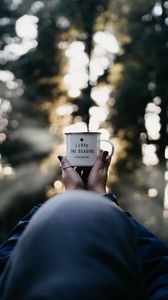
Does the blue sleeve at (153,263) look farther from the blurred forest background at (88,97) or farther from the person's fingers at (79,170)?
the blurred forest background at (88,97)

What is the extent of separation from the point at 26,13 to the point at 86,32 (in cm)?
284

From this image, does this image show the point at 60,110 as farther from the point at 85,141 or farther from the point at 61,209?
the point at 61,209

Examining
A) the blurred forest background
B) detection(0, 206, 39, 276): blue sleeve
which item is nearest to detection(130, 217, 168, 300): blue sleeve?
detection(0, 206, 39, 276): blue sleeve

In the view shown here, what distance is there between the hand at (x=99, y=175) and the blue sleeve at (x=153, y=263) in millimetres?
645

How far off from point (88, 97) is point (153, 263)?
83.2 ft

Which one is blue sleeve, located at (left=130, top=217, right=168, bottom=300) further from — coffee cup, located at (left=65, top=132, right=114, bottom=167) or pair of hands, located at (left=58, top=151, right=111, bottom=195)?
coffee cup, located at (left=65, top=132, right=114, bottom=167)

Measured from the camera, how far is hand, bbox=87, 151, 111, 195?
2384 millimetres

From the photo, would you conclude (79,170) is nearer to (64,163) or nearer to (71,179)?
(64,163)

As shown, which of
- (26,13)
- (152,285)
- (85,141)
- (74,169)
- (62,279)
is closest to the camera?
(62,279)

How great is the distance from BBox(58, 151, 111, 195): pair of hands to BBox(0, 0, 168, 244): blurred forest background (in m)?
23.4

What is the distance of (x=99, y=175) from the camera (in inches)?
96.4

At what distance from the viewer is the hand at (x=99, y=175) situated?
7.82 ft

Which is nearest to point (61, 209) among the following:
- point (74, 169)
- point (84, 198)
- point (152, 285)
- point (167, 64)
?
point (84, 198)

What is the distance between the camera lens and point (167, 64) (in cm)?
2608
